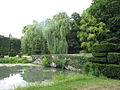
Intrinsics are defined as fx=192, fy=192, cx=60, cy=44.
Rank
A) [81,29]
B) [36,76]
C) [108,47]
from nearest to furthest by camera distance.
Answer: [108,47], [36,76], [81,29]

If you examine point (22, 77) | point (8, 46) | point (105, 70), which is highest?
point (8, 46)

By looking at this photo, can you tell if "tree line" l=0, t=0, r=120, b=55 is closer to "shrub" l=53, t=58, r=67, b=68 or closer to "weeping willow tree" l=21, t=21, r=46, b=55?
"weeping willow tree" l=21, t=21, r=46, b=55

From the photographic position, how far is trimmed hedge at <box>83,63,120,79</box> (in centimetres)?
1016

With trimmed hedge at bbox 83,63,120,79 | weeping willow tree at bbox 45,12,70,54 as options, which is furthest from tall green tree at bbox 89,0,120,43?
trimmed hedge at bbox 83,63,120,79

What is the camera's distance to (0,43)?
35.7m

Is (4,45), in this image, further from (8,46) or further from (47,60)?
(47,60)

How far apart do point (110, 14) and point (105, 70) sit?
37.2 ft

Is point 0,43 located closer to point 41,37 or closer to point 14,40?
point 14,40

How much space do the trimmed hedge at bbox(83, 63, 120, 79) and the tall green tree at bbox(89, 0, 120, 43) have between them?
8735 mm

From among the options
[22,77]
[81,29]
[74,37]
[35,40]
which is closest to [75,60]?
[22,77]

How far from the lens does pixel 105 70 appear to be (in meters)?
10.9

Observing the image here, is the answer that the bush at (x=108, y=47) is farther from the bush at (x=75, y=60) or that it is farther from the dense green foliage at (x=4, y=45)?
the dense green foliage at (x=4, y=45)

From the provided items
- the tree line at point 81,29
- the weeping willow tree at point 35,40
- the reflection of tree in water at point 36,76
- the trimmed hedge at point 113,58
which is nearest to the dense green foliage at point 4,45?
the weeping willow tree at point 35,40

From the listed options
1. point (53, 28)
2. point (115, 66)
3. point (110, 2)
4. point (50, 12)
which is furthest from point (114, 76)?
point (50, 12)
